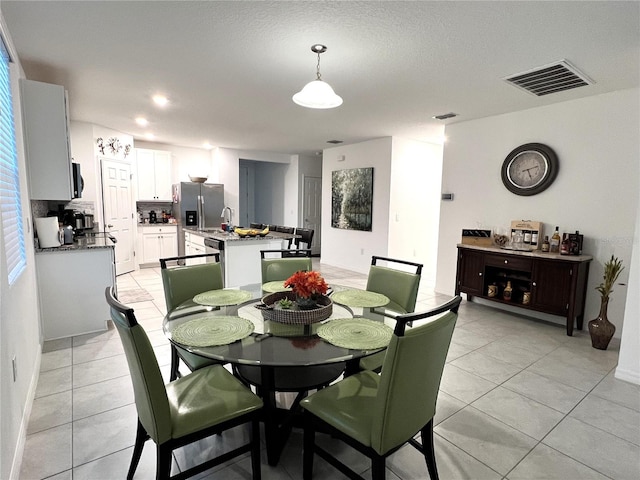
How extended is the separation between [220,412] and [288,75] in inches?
109

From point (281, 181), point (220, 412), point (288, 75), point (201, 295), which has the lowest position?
point (220, 412)

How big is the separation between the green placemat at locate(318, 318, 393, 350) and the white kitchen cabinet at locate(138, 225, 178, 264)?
5677mm

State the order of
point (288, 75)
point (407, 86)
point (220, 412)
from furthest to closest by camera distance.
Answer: point (407, 86), point (288, 75), point (220, 412)

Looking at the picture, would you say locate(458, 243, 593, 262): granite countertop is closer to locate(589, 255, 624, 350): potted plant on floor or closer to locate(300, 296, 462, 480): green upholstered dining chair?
locate(589, 255, 624, 350): potted plant on floor

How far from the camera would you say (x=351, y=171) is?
21.0 feet

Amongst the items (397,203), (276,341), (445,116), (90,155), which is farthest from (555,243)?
(90,155)

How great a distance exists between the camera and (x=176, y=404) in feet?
4.83

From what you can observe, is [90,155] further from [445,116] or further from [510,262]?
[510,262]

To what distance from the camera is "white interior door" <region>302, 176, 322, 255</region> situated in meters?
8.38

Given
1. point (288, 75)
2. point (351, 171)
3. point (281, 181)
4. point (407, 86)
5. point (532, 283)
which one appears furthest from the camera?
point (281, 181)

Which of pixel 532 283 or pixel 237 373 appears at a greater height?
pixel 532 283

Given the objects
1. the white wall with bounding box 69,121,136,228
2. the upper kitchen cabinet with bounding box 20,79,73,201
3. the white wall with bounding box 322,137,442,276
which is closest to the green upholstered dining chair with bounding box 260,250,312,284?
the upper kitchen cabinet with bounding box 20,79,73,201

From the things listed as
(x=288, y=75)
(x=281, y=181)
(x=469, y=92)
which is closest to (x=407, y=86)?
(x=469, y=92)

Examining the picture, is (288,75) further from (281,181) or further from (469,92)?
(281,181)
